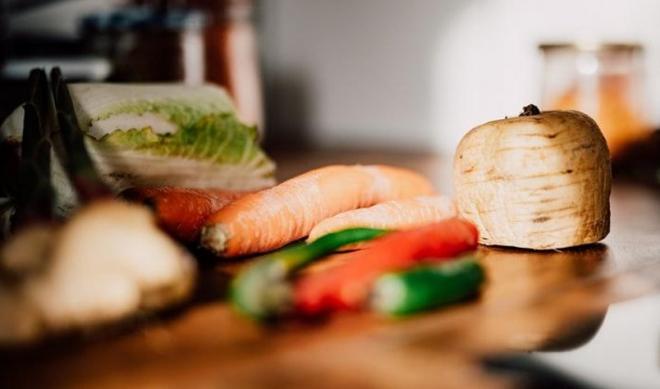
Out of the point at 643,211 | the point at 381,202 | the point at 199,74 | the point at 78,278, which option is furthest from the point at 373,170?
the point at 199,74

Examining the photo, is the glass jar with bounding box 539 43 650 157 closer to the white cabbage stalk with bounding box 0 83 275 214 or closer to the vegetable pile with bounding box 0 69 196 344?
the white cabbage stalk with bounding box 0 83 275 214

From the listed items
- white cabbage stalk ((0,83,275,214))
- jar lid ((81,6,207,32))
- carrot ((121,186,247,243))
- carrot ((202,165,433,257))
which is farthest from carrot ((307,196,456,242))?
jar lid ((81,6,207,32))

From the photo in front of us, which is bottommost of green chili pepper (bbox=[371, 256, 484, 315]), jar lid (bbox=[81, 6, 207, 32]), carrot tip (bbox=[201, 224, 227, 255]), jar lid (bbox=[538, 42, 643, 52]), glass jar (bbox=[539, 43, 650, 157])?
carrot tip (bbox=[201, 224, 227, 255])

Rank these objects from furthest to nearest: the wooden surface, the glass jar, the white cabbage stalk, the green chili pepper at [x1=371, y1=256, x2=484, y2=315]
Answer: the glass jar, the white cabbage stalk, the green chili pepper at [x1=371, y1=256, x2=484, y2=315], the wooden surface

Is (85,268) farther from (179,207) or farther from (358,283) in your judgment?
(179,207)

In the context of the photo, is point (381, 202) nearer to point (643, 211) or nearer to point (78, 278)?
point (643, 211)

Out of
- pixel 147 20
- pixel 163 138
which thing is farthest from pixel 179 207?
pixel 147 20

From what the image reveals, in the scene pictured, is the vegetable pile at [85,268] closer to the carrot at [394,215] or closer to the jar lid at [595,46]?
the carrot at [394,215]

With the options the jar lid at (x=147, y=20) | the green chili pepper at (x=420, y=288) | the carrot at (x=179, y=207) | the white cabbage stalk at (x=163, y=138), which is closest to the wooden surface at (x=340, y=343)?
the green chili pepper at (x=420, y=288)
